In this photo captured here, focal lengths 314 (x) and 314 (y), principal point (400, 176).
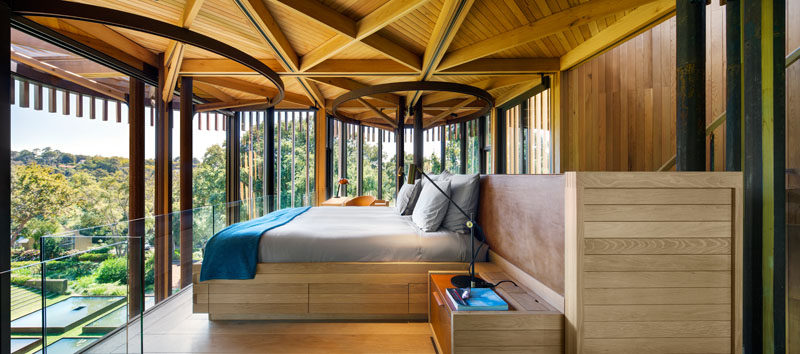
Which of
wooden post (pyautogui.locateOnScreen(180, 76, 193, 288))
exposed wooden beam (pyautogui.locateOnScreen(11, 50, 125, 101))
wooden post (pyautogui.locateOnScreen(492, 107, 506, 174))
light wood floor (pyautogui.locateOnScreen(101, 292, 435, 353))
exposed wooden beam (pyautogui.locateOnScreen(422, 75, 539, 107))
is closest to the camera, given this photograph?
light wood floor (pyautogui.locateOnScreen(101, 292, 435, 353))

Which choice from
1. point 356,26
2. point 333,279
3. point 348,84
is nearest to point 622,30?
point 356,26

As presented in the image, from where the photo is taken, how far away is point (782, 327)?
1510 mm

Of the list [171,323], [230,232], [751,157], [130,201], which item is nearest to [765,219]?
[751,157]

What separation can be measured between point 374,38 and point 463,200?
7.71ft

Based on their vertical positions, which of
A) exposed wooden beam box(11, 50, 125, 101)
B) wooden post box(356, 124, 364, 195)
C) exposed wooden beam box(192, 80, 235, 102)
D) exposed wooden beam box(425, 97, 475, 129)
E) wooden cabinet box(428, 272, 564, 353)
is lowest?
wooden cabinet box(428, 272, 564, 353)

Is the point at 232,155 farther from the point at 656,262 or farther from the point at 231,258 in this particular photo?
the point at 656,262

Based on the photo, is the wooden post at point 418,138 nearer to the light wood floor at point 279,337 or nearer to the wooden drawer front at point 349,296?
the wooden drawer front at point 349,296

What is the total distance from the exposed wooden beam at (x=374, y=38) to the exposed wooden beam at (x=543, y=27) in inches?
25.1

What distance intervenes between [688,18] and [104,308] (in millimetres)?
3401

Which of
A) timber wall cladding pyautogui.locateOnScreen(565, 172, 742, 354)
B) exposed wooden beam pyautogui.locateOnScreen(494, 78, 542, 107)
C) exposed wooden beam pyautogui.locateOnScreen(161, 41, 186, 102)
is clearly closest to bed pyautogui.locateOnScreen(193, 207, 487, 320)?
timber wall cladding pyautogui.locateOnScreen(565, 172, 742, 354)

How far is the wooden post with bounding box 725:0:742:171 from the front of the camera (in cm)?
171

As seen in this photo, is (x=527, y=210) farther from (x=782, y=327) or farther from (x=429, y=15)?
(x=429, y=15)

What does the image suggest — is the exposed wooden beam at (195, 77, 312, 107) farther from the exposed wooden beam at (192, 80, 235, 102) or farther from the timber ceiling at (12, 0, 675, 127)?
the exposed wooden beam at (192, 80, 235, 102)

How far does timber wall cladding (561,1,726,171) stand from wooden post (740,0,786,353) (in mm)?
1881
